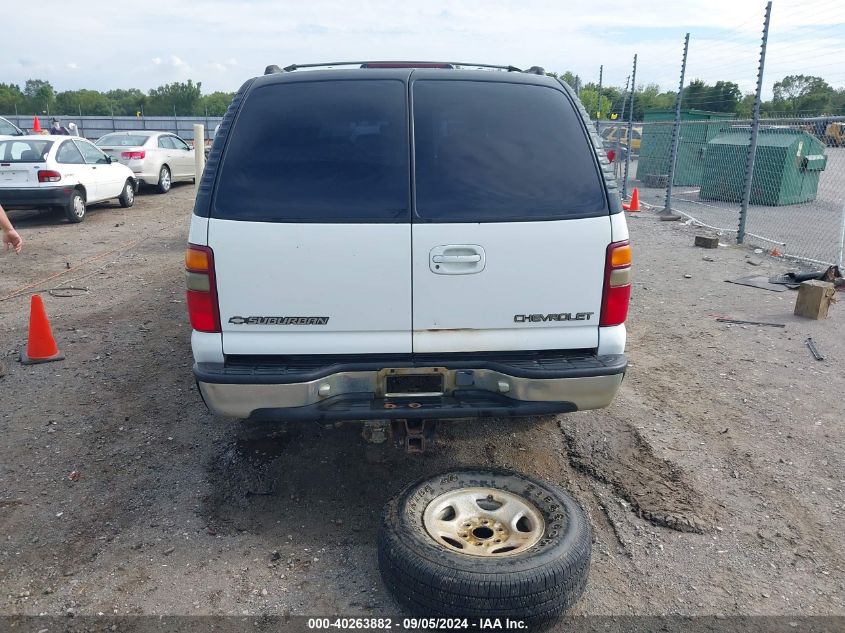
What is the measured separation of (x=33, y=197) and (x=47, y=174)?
48cm

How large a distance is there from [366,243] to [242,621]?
170 cm

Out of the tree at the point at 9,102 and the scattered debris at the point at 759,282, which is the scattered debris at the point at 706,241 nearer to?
the scattered debris at the point at 759,282

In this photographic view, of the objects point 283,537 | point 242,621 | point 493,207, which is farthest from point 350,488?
point 493,207

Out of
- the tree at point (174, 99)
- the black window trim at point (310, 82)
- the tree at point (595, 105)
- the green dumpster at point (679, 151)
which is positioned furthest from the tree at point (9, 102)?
the black window trim at point (310, 82)

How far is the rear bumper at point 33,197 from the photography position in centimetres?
1155

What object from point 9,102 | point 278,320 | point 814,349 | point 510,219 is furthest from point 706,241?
point 9,102

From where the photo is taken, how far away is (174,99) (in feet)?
282

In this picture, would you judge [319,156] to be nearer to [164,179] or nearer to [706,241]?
[706,241]

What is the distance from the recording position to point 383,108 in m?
3.22

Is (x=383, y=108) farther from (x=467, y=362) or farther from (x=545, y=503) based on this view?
(x=545, y=503)

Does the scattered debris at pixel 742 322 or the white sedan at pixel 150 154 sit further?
the white sedan at pixel 150 154

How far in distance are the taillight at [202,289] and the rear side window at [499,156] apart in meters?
1.01

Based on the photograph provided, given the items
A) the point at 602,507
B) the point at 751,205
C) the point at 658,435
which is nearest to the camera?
the point at 602,507

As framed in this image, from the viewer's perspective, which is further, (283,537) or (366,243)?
(283,537)
